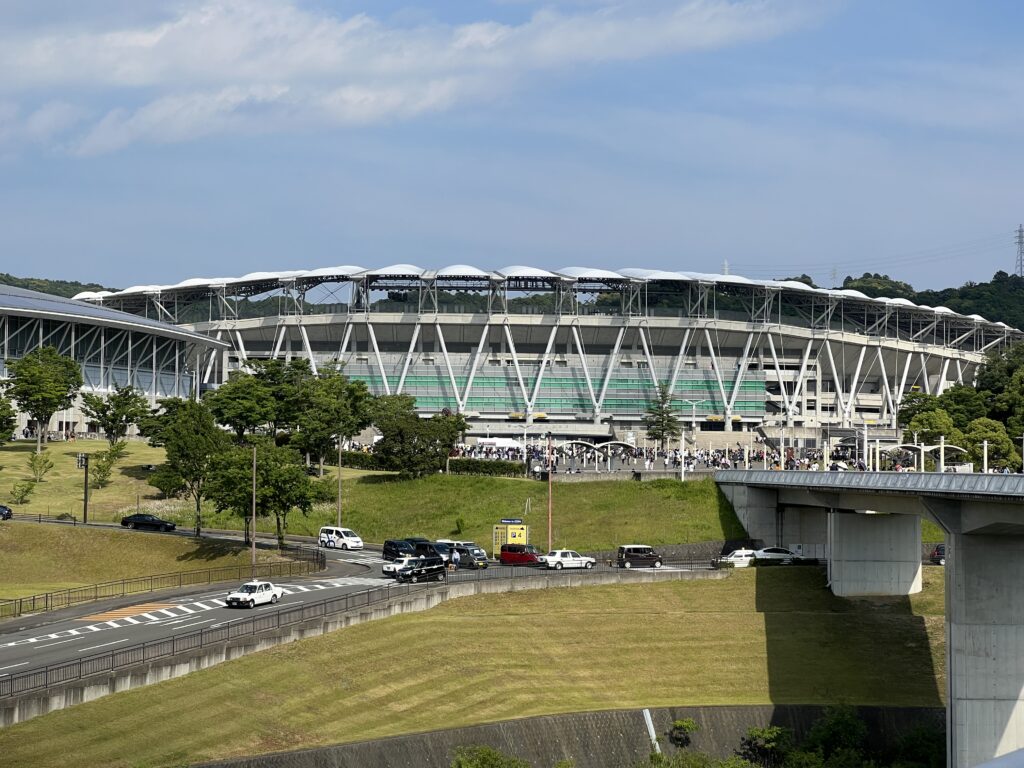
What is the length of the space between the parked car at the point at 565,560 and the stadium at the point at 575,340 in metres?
77.4

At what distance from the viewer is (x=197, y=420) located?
95438mm

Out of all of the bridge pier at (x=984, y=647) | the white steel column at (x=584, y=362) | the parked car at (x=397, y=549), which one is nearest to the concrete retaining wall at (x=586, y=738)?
the bridge pier at (x=984, y=647)

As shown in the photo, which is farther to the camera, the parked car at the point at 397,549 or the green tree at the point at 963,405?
the green tree at the point at 963,405

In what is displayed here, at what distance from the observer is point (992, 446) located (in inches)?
4077

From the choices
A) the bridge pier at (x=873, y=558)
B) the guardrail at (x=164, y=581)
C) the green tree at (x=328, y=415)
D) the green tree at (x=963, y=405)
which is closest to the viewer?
the guardrail at (x=164, y=581)

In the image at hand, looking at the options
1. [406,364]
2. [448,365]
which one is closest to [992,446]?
[448,365]

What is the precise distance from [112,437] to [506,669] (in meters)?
74.6

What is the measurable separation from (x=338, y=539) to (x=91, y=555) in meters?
16.2

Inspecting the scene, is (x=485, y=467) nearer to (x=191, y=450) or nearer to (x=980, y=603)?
(x=191, y=450)

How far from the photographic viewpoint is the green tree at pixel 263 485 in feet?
269

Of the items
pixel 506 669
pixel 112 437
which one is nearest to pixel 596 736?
pixel 506 669

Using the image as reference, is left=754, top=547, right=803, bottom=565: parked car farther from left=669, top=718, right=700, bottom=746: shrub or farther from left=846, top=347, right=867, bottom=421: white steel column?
left=846, top=347, right=867, bottom=421: white steel column

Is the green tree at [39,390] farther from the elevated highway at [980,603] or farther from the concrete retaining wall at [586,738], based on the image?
the elevated highway at [980,603]

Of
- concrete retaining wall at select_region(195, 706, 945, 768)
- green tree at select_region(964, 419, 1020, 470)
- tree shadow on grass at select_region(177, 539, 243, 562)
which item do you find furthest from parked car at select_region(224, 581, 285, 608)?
green tree at select_region(964, 419, 1020, 470)
